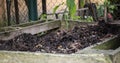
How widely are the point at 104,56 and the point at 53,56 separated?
279 millimetres

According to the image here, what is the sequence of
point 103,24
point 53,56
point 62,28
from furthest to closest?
point 62,28, point 103,24, point 53,56

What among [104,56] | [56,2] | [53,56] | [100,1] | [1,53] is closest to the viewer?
[104,56]

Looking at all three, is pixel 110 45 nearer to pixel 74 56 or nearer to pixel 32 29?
pixel 74 56

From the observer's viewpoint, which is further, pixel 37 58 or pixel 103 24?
pixel 103 24

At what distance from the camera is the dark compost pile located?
2.29m

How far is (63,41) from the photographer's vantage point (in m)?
2.53

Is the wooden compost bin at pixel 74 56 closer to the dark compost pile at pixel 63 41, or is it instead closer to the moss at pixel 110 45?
the moss at pixel 110 45

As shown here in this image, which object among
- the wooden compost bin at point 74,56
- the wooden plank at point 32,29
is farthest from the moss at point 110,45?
the wooden plank at point 32,29

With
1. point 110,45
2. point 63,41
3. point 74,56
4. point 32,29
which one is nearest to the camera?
point 74,56

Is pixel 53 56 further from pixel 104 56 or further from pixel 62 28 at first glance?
pixel 62 28

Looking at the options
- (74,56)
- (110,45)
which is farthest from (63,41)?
(74,56)

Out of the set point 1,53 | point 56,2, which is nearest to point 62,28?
point 1,53

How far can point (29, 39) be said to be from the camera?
2613mm

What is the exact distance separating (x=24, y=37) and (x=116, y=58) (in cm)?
104
